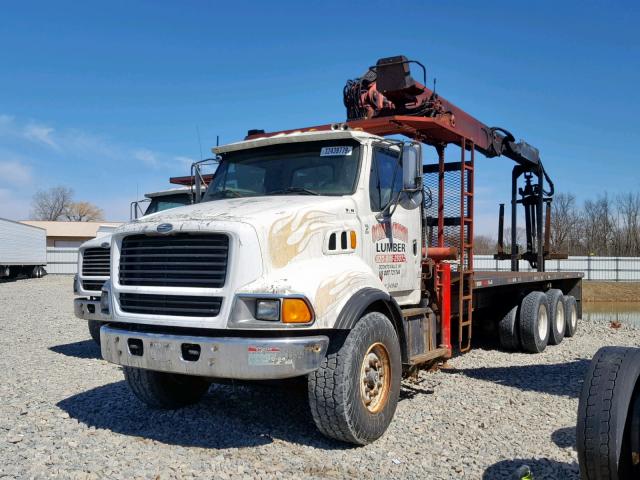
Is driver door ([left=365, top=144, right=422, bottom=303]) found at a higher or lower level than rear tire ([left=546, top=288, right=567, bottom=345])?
higher

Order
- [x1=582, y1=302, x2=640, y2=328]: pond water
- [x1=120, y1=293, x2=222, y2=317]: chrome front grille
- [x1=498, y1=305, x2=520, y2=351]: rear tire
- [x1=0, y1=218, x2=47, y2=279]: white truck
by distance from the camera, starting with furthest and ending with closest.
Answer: [x1=0, y1=218, x2=47, y2=279]: white truck, [x1=582, y1=302, x2=640, y2=328]: pond water, [x1=498, y1=305, x2=520, y2=351]: rear tire, [x1=120, y1=293, x2=222, y2=317]: chrome front grille

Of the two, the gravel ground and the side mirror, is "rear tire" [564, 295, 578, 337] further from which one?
the side mirror

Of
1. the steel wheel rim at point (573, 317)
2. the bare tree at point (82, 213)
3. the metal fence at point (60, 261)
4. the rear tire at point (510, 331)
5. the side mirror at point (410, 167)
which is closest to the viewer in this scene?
the side mirror at point (410, 167)

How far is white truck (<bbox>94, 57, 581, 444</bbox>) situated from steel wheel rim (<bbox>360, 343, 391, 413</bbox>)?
1 cm

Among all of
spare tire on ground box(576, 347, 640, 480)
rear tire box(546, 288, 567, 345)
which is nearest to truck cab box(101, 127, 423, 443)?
spare tire on ground box(576, 347, 640, 480)

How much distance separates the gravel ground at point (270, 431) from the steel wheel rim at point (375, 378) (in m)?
0.34

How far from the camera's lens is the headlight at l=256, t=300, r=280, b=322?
3961 mm

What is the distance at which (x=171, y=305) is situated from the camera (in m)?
4.37

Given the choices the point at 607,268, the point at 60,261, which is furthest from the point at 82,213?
the point at 607,268

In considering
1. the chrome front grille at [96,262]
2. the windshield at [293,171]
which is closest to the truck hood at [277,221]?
the windshield at [293,171]

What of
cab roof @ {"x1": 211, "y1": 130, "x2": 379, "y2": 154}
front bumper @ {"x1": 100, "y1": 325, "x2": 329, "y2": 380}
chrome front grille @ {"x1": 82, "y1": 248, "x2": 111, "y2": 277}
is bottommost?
front bumper @ {"x1": 100, "y1": 325, "x2": 329, "y2": 380}

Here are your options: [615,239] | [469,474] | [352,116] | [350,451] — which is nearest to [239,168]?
[352,116]

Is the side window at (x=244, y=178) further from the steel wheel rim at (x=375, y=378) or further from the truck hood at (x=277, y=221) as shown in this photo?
the steel wheel rim at (x=375, y=378)

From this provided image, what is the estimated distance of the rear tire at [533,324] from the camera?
9.11 meters
